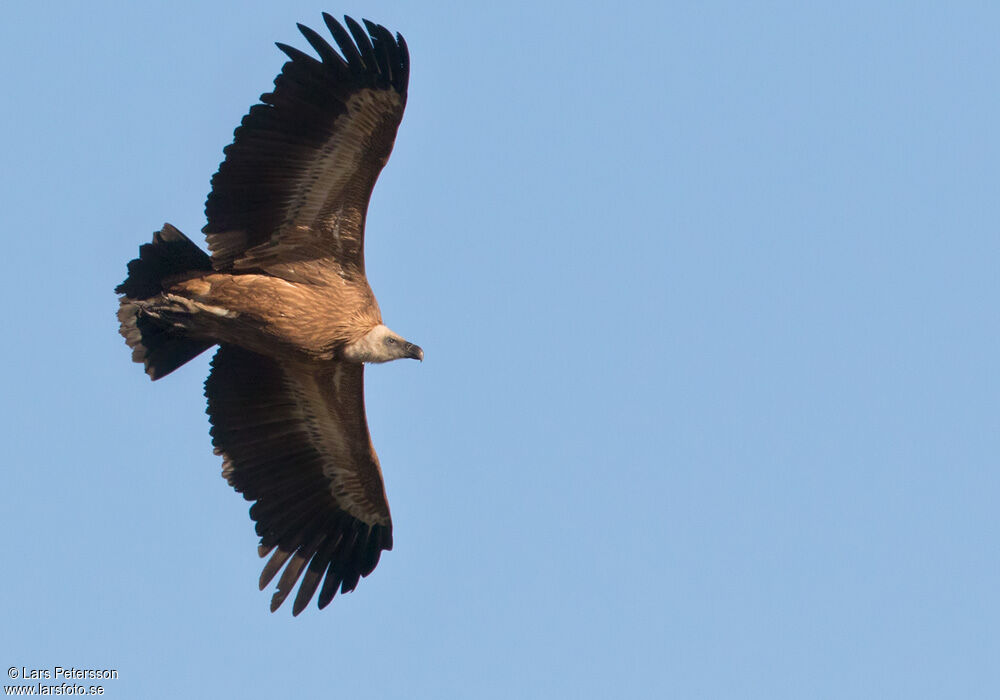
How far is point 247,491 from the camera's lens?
14492 millimetres

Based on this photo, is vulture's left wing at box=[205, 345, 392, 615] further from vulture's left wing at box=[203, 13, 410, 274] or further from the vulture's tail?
vulture's left wing at box=[203, 13, 410, 274]

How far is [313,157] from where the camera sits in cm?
1320

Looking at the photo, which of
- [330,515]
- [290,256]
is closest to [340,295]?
[290,256]

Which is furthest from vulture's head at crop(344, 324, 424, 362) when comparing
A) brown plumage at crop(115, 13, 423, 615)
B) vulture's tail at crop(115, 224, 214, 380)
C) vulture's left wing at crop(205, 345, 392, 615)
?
vulture's tail at crop(115, 224, 214, 380)

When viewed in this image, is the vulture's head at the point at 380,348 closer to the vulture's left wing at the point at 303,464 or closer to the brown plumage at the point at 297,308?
the brown plumage at the point at 297,308

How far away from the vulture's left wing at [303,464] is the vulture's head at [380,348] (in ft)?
1.62

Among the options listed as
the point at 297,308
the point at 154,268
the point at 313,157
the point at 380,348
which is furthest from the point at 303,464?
the point at 313,157

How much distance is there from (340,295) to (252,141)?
1601 mm

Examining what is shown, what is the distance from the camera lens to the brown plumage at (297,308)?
12969 mm

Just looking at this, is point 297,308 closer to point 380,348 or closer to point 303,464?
point 380,348

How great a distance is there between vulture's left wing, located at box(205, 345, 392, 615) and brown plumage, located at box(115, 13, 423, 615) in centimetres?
1

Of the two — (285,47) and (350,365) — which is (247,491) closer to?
(350,365)

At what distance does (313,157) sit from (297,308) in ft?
4.36

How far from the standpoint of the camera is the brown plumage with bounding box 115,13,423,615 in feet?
42.5
